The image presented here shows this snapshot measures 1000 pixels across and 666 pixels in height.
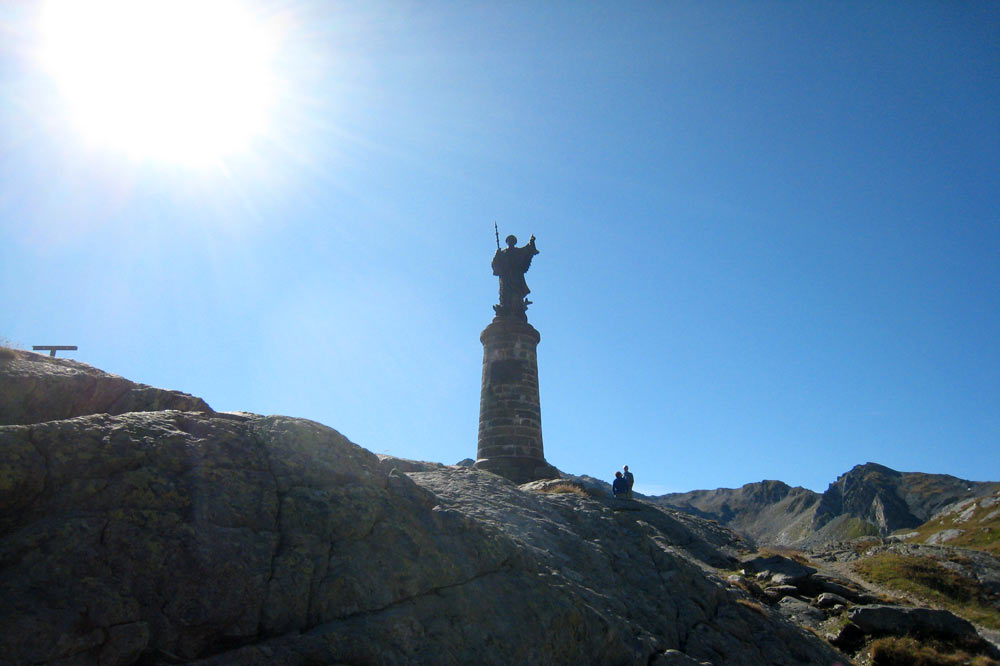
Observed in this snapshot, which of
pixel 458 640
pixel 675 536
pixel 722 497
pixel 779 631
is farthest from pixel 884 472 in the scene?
pixel 458 640

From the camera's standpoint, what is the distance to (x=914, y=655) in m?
11.1

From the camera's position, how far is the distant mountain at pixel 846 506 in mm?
63438

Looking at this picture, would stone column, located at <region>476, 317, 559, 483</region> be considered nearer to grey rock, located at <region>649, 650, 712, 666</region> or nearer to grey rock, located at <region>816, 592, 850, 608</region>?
grey rock, located at <region>816, 592, 850, 608</region>

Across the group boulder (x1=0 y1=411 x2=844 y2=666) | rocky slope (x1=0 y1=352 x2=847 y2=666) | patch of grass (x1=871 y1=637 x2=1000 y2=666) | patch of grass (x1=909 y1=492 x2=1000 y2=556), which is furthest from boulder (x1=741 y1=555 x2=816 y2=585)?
patch of grass (x1=909 y1=492 x2=1000 y2=556)

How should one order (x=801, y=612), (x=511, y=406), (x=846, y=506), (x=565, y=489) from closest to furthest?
(x=801, y=612) < (x=565, y=489) < (x=511, y=406) < (x=846, y=506)

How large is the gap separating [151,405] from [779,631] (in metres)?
10.1

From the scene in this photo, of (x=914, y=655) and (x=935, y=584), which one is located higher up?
(x=935, y=584)

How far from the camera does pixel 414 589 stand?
651 centimetres

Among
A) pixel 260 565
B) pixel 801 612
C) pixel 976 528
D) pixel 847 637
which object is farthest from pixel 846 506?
pixel 260 565

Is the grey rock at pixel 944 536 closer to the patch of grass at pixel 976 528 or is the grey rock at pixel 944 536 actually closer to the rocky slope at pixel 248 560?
the patch of grass at pixel 976 528

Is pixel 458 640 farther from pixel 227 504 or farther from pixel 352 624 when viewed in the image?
pixel 227 504

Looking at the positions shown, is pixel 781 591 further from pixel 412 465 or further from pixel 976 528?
pixel 976 528

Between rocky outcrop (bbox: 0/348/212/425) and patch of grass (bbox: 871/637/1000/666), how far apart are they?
1196cm

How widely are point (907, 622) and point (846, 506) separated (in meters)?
72.6
